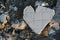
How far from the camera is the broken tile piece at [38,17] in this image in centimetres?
321

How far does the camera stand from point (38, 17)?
130 inches

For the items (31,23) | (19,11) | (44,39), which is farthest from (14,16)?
(44,39)

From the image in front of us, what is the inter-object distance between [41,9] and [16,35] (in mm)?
541

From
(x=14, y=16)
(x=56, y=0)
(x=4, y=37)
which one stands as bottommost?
(x=4, y=37)

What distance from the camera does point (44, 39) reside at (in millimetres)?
3074

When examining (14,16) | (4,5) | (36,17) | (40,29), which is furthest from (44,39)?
(4,5)

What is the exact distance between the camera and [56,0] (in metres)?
3.49

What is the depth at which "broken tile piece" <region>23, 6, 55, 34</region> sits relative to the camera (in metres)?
3.21

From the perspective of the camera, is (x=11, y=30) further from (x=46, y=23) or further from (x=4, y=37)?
(x=46, y=23)

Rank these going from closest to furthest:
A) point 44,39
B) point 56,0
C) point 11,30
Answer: point 44,39, point 11,30, point 56,0

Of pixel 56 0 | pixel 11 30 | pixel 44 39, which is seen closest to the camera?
pixel 44 39

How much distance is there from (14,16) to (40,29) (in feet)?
1.68

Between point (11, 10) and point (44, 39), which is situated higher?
point (11, 10)

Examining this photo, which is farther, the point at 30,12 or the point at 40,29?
the point at 30,12
